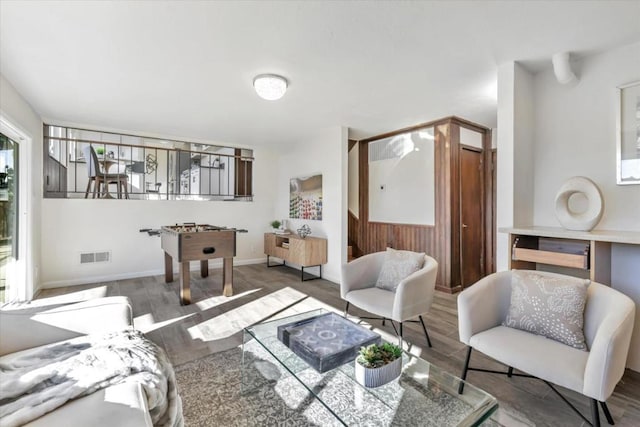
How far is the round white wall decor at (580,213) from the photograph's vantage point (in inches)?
83.7

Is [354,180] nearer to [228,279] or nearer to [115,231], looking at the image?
[228,279]

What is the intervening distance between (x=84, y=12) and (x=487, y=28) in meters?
2.61

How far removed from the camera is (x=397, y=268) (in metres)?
2.77

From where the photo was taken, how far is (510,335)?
1824 mm

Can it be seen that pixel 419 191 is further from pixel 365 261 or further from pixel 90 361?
pixel 90 361

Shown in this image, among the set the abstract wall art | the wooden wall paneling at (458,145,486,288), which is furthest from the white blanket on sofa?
the wooden wall paneling at (458,145,486,288)

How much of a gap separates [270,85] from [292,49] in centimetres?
53

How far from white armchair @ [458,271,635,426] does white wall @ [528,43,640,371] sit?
68cm

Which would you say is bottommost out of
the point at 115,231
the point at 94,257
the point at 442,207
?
the point at 94,257

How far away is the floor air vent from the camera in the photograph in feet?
14.9

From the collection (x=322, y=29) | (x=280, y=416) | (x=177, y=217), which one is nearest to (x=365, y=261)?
(x=280, y=416)

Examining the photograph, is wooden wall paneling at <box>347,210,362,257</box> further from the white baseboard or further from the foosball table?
the white baseboard

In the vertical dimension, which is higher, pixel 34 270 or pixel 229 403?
pixel 34 270

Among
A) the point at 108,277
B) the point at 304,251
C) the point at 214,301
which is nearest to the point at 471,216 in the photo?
the point at 304,251
